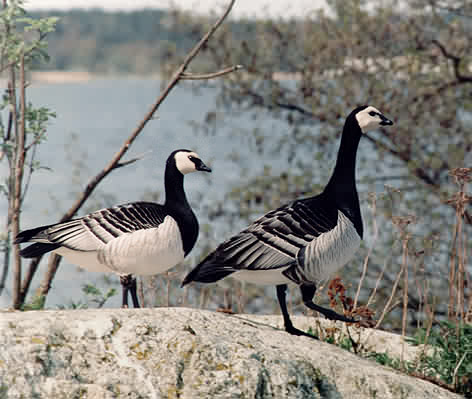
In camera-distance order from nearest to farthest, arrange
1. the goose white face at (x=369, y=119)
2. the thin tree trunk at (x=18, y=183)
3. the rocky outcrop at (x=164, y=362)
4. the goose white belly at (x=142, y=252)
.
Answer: the rocky outcrop at (x=164, y=362)
the goose white belly at (x=142, y=252)
the goose white face at (x=369, y=119)
the thin tree trunk at (x=18, y=183)

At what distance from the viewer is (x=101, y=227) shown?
471cm

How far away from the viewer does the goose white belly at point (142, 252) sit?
455cm

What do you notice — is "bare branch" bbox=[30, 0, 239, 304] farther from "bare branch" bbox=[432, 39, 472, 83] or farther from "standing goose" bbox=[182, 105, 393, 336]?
"bare branch" bbox=[432, 39, 472, 83]

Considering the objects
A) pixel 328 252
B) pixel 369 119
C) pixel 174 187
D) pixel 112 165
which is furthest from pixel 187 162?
pixel 112 165

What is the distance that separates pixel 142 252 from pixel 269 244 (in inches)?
36.5

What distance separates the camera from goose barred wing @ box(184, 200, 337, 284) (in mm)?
4699

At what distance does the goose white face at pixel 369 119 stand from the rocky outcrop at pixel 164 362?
5.98ft

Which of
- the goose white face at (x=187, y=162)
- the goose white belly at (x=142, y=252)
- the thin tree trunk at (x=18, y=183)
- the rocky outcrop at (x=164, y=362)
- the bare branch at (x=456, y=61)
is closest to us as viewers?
the rocky outcrop at (x=164, y=362)

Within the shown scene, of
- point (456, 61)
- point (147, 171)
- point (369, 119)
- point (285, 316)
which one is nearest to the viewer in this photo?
point (285, 316)

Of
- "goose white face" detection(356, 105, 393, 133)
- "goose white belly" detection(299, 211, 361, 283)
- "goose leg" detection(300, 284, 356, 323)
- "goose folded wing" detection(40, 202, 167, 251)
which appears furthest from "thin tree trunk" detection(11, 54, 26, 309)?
"goose white face" detection(356, 105, 393, 133)

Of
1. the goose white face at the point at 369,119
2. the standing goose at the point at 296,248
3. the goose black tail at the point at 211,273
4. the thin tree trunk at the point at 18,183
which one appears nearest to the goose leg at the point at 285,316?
the standing goose at the point at 296,248

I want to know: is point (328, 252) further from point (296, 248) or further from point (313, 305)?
point (313, 305)

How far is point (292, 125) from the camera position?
13.6 meters

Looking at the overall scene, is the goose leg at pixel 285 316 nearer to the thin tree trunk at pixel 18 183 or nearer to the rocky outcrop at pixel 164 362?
the rocky outcrop at pixel 164 362
